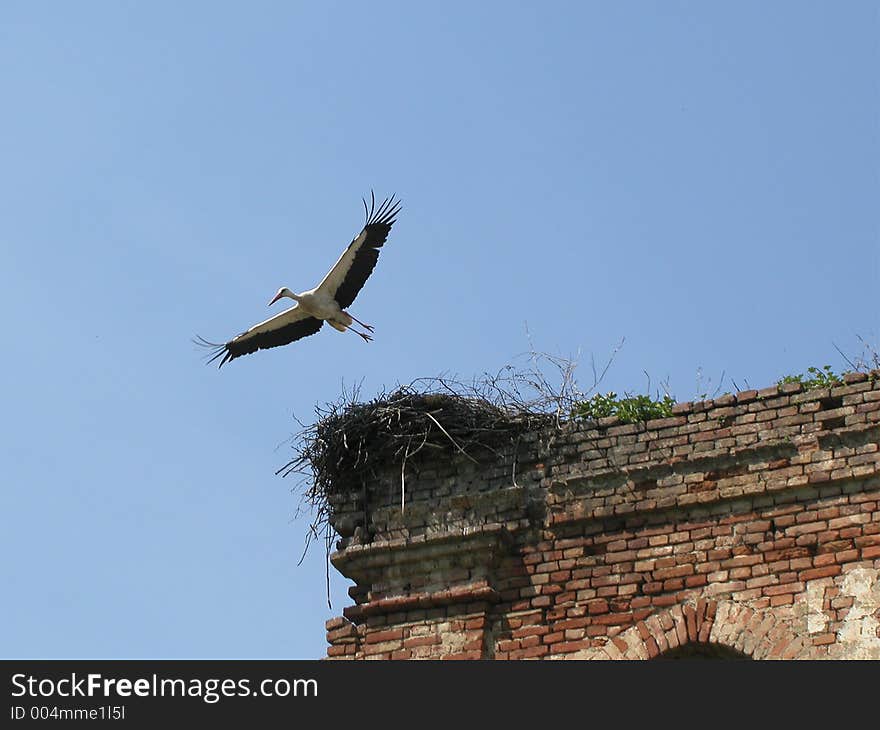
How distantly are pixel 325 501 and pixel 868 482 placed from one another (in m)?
3.18

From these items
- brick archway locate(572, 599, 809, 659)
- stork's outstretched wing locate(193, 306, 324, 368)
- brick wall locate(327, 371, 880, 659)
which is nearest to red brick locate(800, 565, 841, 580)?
brick wall locate(327, 371, 880, 659)

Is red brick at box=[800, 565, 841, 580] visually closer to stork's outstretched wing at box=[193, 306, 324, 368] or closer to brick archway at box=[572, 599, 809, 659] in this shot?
brick archway at box=[572, 599, 809, 659]

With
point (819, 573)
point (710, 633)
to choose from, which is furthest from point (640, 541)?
point (819, 573)

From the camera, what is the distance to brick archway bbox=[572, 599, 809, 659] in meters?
10.4

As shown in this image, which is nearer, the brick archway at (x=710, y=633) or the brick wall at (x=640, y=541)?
the brick archway at (x=710, y=633)

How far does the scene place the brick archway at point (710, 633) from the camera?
34.0 ft

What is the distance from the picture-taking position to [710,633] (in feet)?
34.6

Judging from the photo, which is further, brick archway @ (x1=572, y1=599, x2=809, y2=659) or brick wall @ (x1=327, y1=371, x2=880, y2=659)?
brick wall @ (x1=327, y1=371, x2=880, y2=659)

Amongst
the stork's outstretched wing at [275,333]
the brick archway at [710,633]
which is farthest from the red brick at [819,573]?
the stork's outstretched wing at [275,333]

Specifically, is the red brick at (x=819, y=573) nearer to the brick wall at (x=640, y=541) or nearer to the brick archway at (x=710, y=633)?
the brick wall at (x=640, y=541)

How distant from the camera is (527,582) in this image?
11141 millimetres

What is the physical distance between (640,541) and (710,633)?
28.3 inches

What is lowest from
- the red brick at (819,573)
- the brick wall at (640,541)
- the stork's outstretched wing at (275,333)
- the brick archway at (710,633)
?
the brick archway at (710,633)

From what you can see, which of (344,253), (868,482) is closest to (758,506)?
(868,482)
